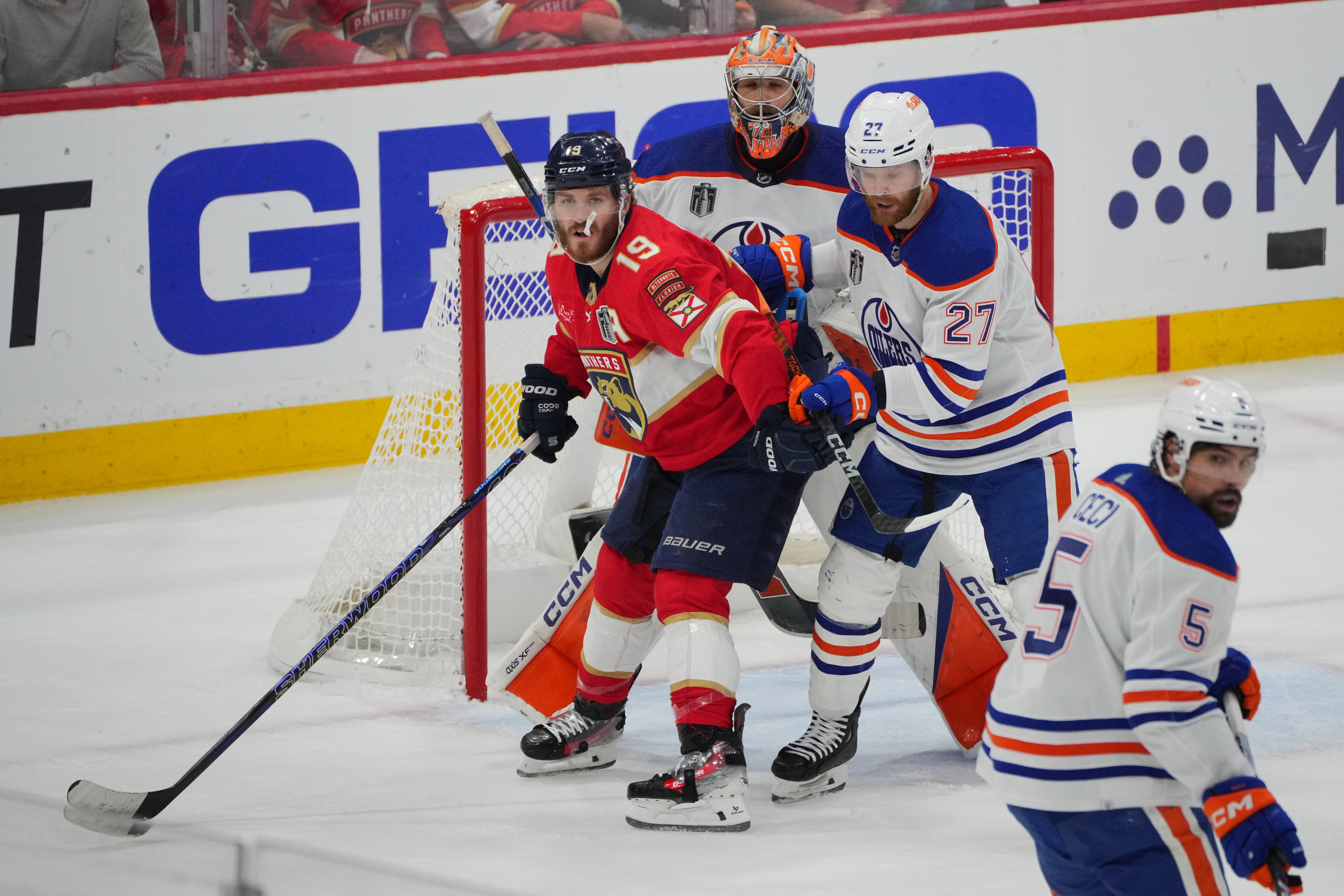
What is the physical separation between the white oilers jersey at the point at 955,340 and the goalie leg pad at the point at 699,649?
1.28ft

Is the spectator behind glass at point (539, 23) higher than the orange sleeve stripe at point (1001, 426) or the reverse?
higher

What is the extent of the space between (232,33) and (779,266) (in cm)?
267

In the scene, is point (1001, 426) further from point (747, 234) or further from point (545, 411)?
point (545, 411)

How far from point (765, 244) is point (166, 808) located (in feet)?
4.65

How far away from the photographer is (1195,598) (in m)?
1.83

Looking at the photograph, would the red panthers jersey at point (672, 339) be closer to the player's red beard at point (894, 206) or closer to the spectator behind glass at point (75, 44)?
the player's red beard at point (894, 206)

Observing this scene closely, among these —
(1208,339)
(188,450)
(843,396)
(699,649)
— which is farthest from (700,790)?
(1208,339)

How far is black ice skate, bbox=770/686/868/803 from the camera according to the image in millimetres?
3053

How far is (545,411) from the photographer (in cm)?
324

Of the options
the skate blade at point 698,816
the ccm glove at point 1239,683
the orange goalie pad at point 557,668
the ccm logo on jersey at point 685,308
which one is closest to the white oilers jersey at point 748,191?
the ccm logo on jersey at point 685,308

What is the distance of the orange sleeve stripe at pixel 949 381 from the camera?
2799mm

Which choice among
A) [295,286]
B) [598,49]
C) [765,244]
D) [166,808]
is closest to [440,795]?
[166,808]

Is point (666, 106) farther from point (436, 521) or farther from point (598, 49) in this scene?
point (436, 521)

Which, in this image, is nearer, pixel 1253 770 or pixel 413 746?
pixel 1253 770
